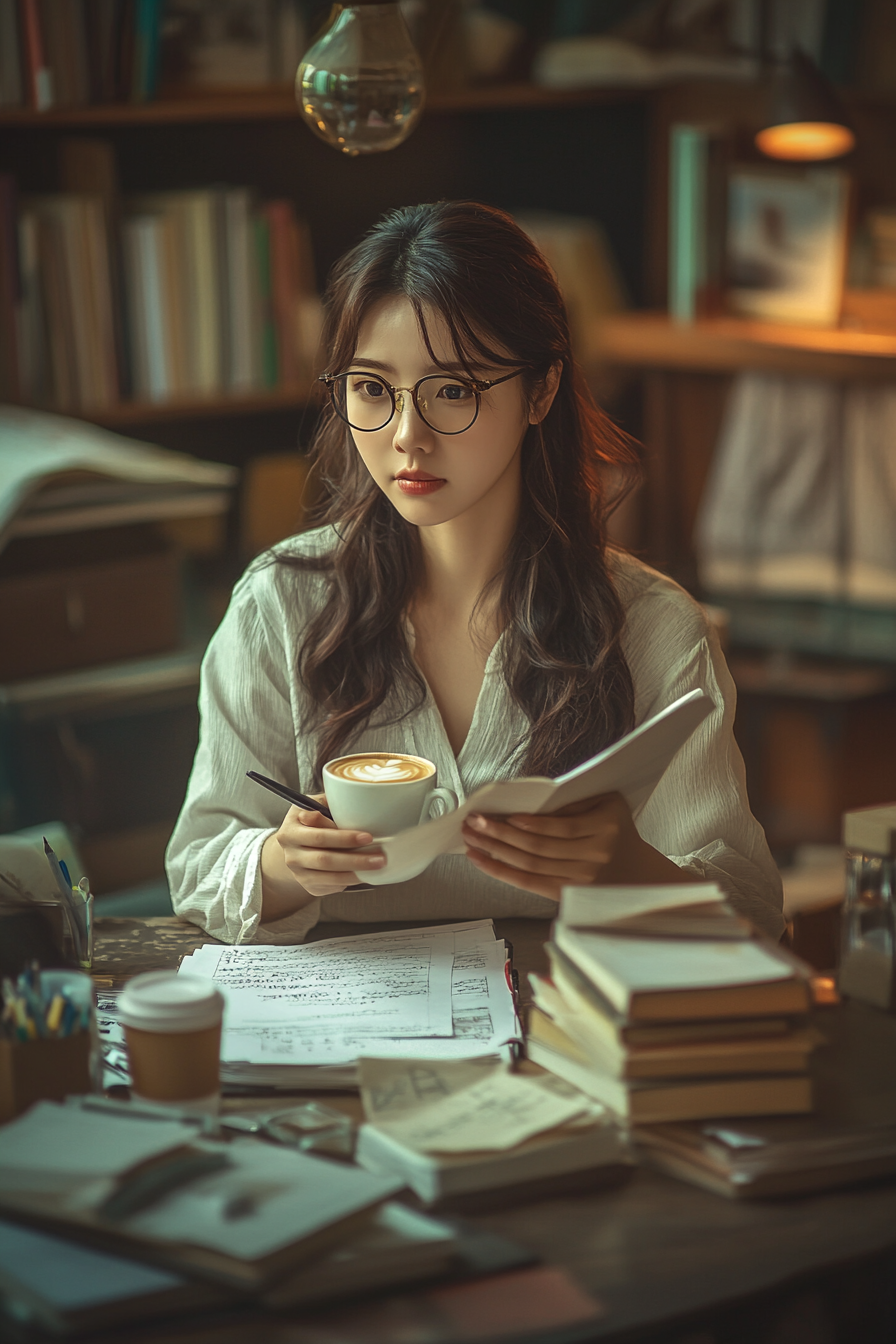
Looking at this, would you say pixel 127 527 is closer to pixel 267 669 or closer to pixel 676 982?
pixel 267 669

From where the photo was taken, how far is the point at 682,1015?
0.97m

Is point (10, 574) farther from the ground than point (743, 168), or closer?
closer

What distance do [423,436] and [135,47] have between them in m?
1.61

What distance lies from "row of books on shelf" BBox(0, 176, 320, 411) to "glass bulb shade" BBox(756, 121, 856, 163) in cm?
105

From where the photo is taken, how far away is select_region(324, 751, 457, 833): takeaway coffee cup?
3.87 ft

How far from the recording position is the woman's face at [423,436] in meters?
1.39

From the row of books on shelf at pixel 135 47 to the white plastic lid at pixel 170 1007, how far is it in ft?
6.49

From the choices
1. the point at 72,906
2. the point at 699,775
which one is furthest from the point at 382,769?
the point at 699,775

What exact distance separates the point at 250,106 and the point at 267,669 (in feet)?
5.29

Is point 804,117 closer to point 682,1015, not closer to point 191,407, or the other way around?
point 191,407

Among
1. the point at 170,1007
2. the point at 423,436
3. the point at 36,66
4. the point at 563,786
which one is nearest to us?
the point at 170,1007

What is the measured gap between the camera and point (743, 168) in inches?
133

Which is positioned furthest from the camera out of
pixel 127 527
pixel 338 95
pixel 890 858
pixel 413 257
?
pixel 127 527

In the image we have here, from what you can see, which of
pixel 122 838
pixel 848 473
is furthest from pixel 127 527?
pixel 848 473
